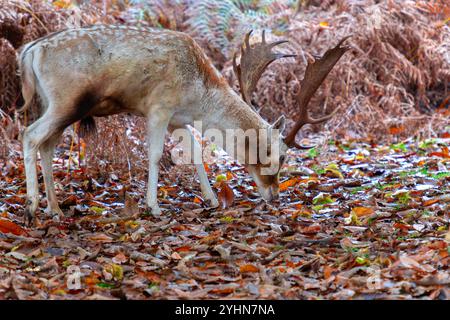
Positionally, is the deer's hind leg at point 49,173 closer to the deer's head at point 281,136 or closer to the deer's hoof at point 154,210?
the deer's hoof at point 154,210

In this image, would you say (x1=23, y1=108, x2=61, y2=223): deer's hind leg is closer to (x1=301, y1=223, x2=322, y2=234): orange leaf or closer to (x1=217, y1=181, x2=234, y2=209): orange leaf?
(x1=217, y1=181, x2=234, y2=209): orange leaf

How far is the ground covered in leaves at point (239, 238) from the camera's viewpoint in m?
5.19

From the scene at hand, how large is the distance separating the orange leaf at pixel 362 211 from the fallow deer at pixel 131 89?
1218 mm

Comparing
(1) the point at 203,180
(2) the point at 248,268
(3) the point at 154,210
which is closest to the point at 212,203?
(1) the point at 203,180

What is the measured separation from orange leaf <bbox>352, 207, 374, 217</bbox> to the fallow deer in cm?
122

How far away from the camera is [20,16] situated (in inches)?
424

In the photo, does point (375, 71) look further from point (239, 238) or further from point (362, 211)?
point (239, 238)

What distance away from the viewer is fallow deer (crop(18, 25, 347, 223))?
745cm

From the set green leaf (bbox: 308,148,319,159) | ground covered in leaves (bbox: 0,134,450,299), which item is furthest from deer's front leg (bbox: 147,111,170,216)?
green leaf (bbox: 308,148,319,159)

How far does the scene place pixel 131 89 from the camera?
7.82 metres

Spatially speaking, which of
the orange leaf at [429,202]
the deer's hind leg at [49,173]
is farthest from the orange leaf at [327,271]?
the deer's hind leg at [49,173]

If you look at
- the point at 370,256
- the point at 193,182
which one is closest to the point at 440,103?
the point at 193,182

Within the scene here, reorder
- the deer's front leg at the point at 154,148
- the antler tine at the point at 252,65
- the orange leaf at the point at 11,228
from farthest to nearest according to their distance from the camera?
the antler tine at the point at 252,65
the deer's front leg at the point at 154,148
the orange leaf at the point at 11,228
